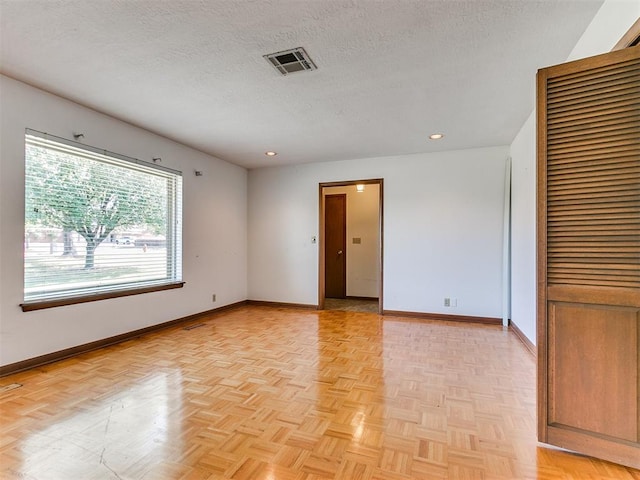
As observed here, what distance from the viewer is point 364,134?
407 centimetres

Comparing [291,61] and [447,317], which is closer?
[291,61]

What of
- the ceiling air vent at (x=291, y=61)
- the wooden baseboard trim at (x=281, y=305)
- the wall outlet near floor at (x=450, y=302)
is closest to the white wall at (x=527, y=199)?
the wall outlet near floor at (x=450, y=302)

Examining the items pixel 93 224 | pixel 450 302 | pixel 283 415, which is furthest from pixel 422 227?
pixel 93 224

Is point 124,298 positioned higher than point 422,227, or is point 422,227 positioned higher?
point 422,227

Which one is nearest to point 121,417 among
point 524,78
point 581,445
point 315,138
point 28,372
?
point 28,372

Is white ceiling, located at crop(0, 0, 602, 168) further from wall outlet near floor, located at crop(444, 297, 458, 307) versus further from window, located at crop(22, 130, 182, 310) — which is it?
wall outlet near floor, located at crop(444, 297, 458, 307)

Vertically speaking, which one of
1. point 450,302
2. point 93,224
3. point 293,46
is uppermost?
point 293,46

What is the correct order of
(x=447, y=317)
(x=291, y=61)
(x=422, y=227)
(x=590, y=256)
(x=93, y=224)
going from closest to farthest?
1. (x=590, y=256)
2. (x=291, y=61)
3. (x=93, y=224)
4. (x=447, y=317)
5. (x=422, y=227)

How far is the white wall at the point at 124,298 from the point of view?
2.69 m

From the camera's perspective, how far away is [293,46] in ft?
7.28

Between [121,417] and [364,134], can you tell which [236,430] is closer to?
[121,417]

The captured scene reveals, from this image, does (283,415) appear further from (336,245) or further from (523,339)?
(336,245)

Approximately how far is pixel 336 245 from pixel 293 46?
5.04m

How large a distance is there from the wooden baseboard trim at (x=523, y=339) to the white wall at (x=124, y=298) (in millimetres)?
4348
